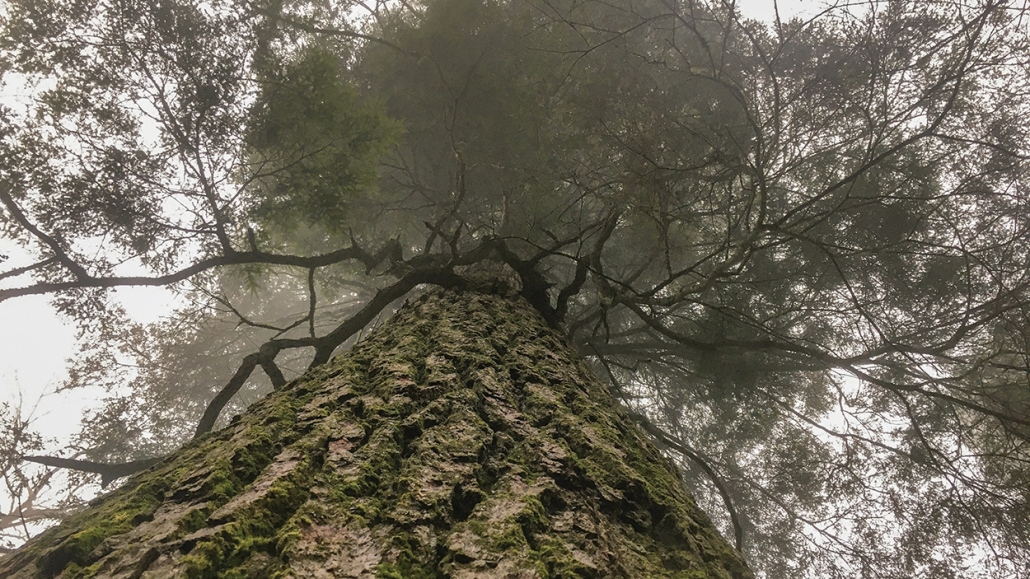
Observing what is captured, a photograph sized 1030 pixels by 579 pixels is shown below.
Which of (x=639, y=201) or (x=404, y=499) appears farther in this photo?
(x=639, y=201)

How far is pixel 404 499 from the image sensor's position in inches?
41.1

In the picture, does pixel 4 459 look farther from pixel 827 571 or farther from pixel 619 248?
→ pixel 827 571

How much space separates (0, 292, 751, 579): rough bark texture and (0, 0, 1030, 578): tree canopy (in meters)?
1.56

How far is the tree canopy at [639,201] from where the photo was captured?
167 inches

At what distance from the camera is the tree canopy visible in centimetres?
424

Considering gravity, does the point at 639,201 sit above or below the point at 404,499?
above

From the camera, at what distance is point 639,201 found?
449 centimetres

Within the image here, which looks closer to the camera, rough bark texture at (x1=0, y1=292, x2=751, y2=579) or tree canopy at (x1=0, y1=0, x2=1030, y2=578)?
rough bark texture at (x1=0, y1=292, x2=751, y2=579)

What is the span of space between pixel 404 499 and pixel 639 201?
12.7 feet

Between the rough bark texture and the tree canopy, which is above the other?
the tree canopy

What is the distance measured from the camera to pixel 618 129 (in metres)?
6.23

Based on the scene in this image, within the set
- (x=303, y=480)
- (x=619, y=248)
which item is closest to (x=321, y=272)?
(x=619, y=248)

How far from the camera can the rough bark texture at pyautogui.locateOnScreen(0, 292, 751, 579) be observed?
0.89m

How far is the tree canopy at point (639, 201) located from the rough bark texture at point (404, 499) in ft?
5.11
